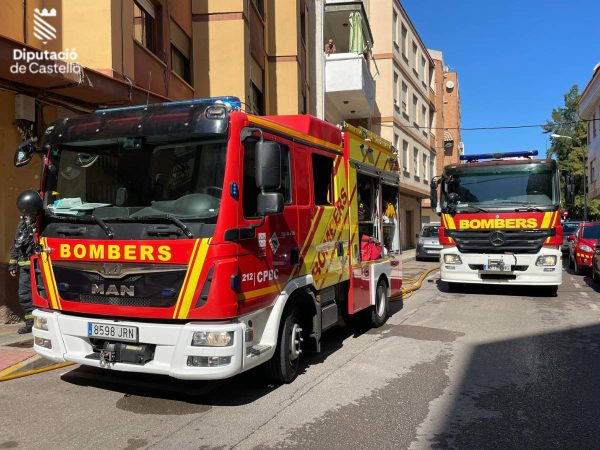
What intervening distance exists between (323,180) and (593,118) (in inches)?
1216

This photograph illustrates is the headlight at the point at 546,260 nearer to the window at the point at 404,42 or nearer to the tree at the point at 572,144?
the window at the point at 404,42

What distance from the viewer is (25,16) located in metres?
7.96

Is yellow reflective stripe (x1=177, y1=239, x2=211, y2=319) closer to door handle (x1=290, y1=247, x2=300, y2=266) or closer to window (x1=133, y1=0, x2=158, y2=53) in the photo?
door handle (x1=290, y1=247, x2=300, y2=266)

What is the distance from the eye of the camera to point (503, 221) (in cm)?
1043

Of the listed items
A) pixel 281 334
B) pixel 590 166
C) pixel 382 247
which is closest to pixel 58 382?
pixel 281 334

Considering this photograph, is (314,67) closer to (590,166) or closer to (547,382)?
(547,382)

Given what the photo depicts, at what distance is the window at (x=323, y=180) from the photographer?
5629 millimetres

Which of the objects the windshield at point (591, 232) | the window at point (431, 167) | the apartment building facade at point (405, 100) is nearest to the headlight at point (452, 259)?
the windshield at point (591, 232)

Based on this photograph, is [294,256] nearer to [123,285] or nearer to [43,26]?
[123,285]

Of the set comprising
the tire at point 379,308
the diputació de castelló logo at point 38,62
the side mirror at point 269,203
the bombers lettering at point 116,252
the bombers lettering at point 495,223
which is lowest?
the tire at point 379,308

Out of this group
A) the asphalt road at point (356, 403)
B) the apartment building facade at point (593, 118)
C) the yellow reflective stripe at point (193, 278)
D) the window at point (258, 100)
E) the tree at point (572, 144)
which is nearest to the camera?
the asphalt road at point (356, 403)

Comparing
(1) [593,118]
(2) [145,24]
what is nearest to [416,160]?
(1) [593,118]

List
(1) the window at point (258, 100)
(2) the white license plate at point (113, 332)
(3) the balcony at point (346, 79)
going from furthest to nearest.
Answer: (3) the balcony at point (346, 79) < (1) the window at point (258, 100) < (2) the white license plate at point (113, 332)

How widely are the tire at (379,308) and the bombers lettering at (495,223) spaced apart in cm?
355
